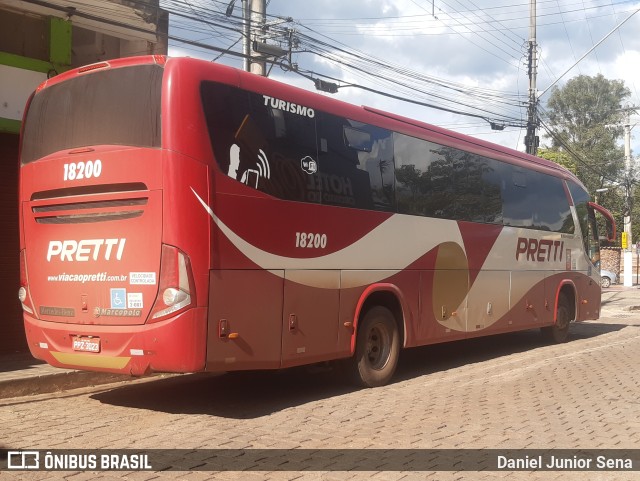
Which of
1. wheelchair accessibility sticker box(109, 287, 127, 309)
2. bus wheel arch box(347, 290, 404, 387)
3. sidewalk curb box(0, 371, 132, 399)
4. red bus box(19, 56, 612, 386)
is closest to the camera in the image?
red bus box(19, 56, 612, 386)

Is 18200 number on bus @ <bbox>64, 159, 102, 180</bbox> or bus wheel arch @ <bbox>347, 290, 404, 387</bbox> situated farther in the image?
bus wheel arch @ <bbox>347, 290, 404, 387</bbox>

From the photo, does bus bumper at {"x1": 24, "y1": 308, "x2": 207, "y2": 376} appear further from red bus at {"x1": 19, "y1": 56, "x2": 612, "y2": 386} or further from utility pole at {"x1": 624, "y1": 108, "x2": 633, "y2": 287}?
utility pole at {"x1": 624, "y1": 108, "x2": 633, "y2": 287}

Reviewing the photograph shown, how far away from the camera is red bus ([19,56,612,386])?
6.91 metres

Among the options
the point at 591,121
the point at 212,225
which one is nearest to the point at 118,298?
the point at 212,225

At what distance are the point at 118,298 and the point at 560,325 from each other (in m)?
10.7

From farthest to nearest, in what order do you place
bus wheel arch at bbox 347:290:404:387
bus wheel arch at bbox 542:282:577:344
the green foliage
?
the green foliage → bus wheel arch at bbox 542:282:577:344 → bus wheel arch at bbox 347:290:404:387

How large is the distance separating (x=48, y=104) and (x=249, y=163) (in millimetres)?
2386

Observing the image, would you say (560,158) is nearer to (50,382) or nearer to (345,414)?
(345,414)

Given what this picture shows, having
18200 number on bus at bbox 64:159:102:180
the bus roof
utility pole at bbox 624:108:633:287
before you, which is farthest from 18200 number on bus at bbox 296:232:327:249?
utility pole at bbox 624:108:633:287

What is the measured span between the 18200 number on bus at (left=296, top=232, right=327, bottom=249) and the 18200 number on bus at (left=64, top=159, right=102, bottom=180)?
2.19 m

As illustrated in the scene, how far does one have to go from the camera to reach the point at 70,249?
7.52 m

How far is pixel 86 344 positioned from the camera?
7293mm

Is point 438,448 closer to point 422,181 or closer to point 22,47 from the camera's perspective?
point 422,181

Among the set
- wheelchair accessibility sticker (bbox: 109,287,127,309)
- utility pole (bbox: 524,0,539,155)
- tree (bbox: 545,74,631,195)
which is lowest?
wheelchair accessibility sticker (bbox: 109,287,127,309)
